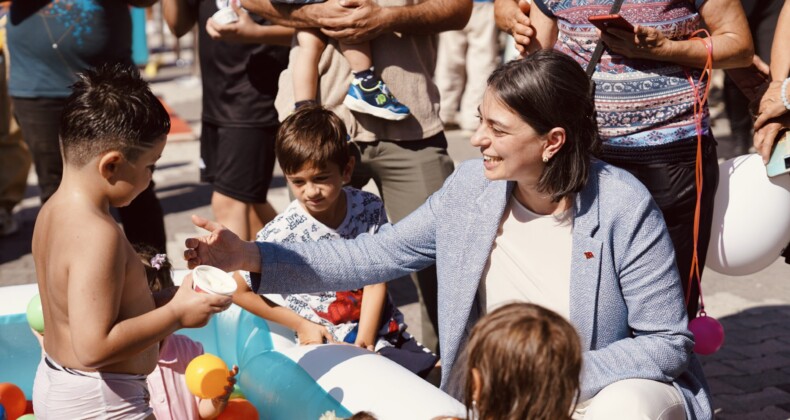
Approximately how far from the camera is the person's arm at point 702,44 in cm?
290

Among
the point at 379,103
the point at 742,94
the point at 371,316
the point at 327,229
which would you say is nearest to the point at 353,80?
the point at 379,103

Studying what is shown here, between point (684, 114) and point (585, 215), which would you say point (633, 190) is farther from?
point (684, 114)

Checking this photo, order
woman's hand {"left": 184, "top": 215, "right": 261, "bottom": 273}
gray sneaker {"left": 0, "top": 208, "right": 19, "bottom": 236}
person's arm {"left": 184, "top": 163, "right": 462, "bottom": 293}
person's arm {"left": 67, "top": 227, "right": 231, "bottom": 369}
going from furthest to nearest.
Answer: gray sneaker {"left": 0, "top": 208, "right": 19, "bottom": 236} → person's arm {"left": 184, "top": 163, "right": 462, "bottom": 293} → woman's hand {"left": 184, "top": 215, "right": 261, "bottom": 273} → person's arm {"left": 67, "top": 227, "right": 231, "bottom": 369}

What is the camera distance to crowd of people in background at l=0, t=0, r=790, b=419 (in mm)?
2396

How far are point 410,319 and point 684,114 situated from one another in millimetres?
2110

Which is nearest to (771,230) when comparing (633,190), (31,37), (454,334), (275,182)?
(633,190)

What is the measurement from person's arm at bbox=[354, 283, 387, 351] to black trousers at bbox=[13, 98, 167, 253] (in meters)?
1.45

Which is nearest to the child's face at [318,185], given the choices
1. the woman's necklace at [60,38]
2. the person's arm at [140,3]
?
the person's arm at [140,3]

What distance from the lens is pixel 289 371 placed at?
10.3 feet

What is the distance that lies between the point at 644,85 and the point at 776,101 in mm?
413

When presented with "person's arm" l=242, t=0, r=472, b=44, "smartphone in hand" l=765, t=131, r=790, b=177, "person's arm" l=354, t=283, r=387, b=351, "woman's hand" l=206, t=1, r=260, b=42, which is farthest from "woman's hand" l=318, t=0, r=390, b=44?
"smartphone in hand" l=765, t=131, r=790, b=177

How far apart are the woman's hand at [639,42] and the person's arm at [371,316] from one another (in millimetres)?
1137

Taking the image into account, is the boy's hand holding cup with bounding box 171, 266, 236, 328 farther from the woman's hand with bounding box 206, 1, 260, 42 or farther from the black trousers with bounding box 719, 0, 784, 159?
the black trousers with bounding box 719, 0, 784, 159

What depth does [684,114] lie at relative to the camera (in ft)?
9.96
